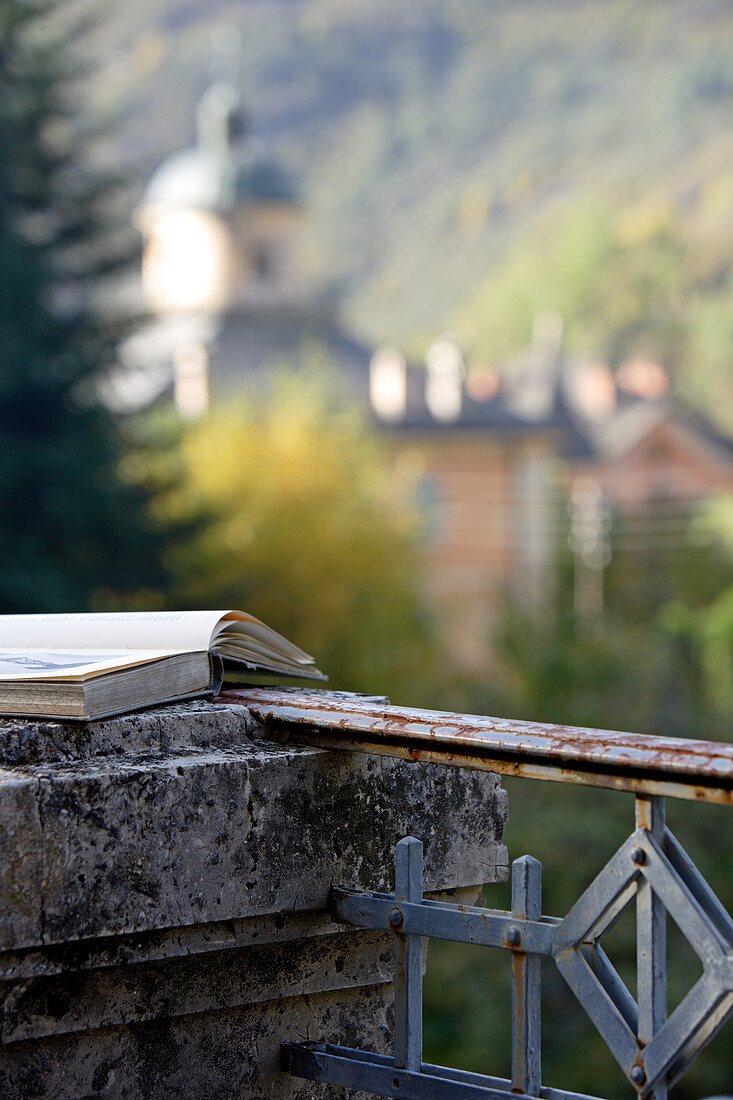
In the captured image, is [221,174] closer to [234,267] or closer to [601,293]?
[234,267]

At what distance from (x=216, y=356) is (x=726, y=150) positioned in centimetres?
9220

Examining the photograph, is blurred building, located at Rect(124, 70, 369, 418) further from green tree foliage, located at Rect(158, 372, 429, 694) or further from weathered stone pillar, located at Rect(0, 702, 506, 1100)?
weathered stone pillar, located at Rect(0, 702, 506, 1100)

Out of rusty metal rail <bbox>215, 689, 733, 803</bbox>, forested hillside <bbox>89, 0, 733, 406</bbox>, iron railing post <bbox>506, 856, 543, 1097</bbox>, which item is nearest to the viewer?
rusty metal rail <bbox>215, 689, 733, 803</bbox>

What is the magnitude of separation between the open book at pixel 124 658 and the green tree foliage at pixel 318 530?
966 inches

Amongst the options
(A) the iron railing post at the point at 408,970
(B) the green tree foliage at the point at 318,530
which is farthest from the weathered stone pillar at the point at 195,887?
(B) the green tree foliage at the point at 318,530

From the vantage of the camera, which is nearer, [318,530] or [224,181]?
[318,530]

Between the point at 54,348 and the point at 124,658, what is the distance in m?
20.0

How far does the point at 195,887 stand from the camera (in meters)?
1.58

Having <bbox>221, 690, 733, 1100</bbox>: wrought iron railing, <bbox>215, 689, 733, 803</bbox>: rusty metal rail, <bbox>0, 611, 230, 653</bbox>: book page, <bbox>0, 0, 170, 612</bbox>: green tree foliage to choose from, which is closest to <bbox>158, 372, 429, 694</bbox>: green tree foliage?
<bbox>0, 0, 170, 612</bbox>: green tree foliage

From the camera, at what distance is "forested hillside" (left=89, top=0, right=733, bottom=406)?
373 ft

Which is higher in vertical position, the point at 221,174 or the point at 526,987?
the point at 221,174

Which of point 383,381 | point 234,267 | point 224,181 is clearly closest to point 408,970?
point 234,267

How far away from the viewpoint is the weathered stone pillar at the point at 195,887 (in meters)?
1.49

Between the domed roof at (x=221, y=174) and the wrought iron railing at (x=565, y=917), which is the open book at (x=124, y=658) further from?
the domed roof at (x=221, y=174)
